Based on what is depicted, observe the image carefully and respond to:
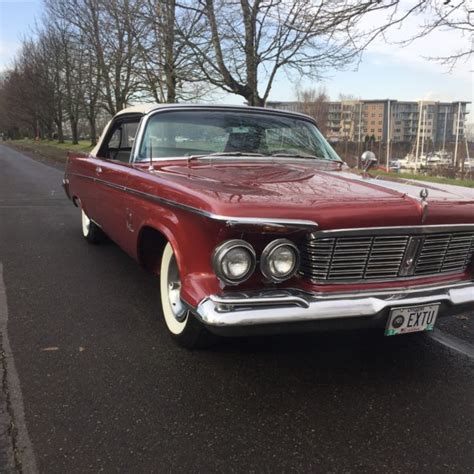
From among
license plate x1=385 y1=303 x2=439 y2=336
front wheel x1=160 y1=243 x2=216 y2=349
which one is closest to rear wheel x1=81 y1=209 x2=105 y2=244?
front wheel x1=160 y1=243 x2=216 y2=349

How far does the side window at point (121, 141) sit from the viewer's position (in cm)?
468

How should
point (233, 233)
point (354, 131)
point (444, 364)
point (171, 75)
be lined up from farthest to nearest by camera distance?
point (354, 131)
point (171, 75)
point (444, 364)
point (233, 233)

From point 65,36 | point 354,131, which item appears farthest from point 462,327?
point 354,131

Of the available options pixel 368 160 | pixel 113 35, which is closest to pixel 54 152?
pixel 113 35

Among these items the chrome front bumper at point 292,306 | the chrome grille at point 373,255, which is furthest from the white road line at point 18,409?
the chrome grille at point 373,255

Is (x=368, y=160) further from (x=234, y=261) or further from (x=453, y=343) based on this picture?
(x=234, y=261)

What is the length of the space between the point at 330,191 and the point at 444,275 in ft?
2.89

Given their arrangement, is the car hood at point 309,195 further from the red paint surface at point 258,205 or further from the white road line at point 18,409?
the white road line at point 18,409

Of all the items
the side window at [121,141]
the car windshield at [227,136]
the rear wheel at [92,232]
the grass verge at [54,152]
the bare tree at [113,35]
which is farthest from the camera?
the grass verge at [54,152]

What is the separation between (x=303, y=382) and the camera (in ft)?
10.0

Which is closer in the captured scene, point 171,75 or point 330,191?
point 330,191

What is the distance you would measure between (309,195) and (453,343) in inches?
68.5

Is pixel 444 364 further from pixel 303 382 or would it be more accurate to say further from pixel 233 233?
pixel 233 233

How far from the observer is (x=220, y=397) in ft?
9.36
